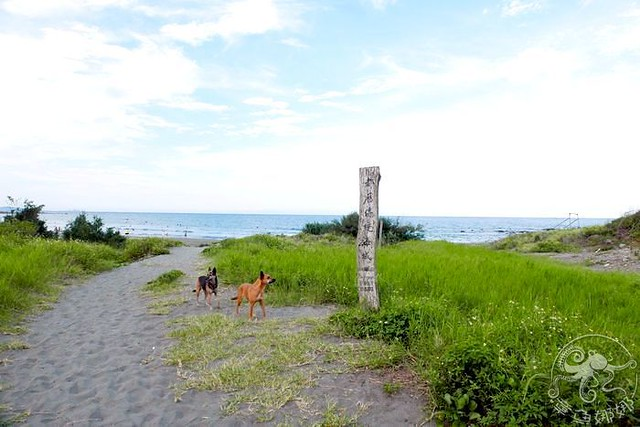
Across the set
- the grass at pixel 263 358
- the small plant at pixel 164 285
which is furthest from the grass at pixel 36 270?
the grass at pixel 263 358

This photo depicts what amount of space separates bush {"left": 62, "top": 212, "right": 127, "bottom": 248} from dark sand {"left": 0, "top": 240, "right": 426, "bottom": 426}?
13677mm

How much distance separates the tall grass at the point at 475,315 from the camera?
362 centimetres

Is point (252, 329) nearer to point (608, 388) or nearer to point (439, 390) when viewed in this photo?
point (439, 390)

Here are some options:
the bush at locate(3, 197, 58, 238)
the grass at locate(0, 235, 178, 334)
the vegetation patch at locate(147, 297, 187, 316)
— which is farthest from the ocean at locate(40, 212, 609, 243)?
the vegetation patch at locate(147, 297, 187, 316)

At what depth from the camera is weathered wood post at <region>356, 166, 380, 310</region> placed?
636 cm

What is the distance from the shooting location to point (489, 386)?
3.61m

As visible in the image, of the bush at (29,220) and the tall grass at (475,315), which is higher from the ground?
the bush at (29,220)

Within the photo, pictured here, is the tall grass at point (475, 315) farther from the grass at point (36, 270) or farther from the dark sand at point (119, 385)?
the grass at point (36, 270)

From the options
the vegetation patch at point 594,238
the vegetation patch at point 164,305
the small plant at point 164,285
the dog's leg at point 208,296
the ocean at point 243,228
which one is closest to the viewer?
the vegetation patch at point 164,305

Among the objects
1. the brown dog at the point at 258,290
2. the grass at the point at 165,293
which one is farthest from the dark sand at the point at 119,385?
the brown dog at the point at 258,290

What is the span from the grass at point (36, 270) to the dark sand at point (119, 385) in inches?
24.7

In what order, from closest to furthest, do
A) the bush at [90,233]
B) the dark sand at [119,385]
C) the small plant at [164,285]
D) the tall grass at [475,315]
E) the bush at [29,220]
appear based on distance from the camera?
the tall grass at [475,315] < the dark sand at [119,385] < the small plant at [164,285] < the bush at [29,220] < the bush at [90,233]

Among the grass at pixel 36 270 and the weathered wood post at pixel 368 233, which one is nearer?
the weathered wood post at pixel 368 233

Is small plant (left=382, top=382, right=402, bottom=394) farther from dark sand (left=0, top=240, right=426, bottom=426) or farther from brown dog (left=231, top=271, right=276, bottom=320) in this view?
brown dog (left=231, top=271, right=276, bottom=320)
